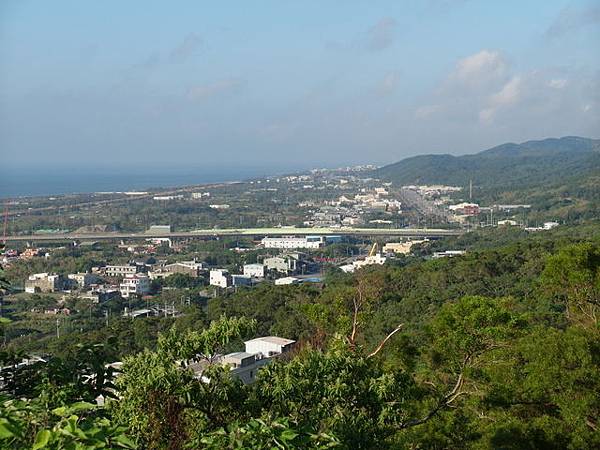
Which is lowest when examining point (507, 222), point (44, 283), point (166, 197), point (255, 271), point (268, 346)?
point (255, 271)

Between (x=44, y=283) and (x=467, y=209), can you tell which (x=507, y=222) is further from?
(x=44, y=283)

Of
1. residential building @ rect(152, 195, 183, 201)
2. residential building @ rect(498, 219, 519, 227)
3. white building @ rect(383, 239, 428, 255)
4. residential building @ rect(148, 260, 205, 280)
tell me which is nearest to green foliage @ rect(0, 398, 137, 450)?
residential building @ rect(148, 260, 205, 280)

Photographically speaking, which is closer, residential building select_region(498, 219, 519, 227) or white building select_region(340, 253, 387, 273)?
white building select_region(340, 253, 387, 273)

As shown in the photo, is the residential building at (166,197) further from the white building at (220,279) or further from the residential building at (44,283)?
the residential building at (44,283)

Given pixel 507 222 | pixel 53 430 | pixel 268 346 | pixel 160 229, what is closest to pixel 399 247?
pixel 507 222

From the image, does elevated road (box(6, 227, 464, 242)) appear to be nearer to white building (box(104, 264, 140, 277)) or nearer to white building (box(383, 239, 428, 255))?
white building (box(383, 239, 428, 255))

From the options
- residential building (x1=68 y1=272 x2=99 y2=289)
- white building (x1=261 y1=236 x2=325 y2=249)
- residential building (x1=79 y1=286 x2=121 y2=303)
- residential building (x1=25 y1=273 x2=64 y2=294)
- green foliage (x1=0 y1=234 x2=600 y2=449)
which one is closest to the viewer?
green foliage (x1=0 y1=234 x2=600 y2=449)
